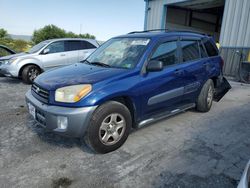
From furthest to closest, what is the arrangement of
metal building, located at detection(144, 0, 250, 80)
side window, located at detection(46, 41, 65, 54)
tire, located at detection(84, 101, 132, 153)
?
metal building, located at detection(144, 0, 250, 80)
side window, located at detection(46, 41, 65, 54)
tire, located at detection(84, 101, 132, 153)

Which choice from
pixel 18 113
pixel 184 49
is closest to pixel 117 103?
pixel 184 49

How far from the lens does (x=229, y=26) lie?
406 inches

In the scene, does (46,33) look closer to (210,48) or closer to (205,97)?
(210,48)

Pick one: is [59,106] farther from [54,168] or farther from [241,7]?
[241,7]

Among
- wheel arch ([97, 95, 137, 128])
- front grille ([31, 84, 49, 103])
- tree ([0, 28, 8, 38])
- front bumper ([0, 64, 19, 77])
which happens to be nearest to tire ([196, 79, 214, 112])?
wheel arch ([97, 95, 137, 128])

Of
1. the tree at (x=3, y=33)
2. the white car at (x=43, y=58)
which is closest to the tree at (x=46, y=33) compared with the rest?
the tree at (x=3, y=33)

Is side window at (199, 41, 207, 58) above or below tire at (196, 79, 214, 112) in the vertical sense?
above

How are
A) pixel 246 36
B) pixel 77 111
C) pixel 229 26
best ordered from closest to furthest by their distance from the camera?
pixel 77 111
pixel 246 36
pixel 229 26

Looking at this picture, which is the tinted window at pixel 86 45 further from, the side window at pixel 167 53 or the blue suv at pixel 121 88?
the side window at pixel 167 53

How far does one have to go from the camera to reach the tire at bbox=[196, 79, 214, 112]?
4.37m

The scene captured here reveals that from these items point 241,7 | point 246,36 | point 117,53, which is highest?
point 241,7

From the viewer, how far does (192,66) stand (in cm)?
392

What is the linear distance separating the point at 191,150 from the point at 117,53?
6.37 feet

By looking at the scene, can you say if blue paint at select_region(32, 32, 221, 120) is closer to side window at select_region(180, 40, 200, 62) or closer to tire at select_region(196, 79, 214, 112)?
side window at select_region(180, 40, 200, 62)
